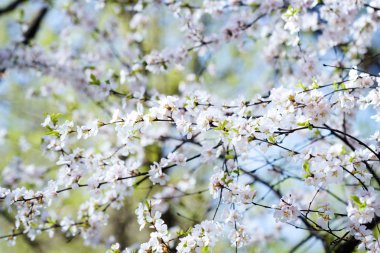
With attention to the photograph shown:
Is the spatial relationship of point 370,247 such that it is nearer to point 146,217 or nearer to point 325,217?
point 325,217

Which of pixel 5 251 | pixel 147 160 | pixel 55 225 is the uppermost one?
pixel 147 160

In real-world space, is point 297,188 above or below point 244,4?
below

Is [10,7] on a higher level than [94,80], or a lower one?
higher

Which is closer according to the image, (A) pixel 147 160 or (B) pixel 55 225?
(B) pixel 55 225

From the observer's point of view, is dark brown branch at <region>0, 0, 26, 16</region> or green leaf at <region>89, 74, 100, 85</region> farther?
dark brown branch at <region>0, 0, 26, 16</region>

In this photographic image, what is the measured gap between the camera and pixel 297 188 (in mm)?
4727

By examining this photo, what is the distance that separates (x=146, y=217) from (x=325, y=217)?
3.05 ft

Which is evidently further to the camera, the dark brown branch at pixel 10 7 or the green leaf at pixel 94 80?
the dark brown branch at pixel 10 7

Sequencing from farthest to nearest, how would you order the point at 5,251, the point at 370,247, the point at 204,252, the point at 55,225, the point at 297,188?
the point at 5,251, the point at 297,188, the point at 55,225, the point at 204,252, the point at 370,247

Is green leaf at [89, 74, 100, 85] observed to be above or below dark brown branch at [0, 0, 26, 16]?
below

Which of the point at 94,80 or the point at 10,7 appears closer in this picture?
the point at 94,80

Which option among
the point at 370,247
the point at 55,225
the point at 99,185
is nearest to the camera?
the point at 370,247

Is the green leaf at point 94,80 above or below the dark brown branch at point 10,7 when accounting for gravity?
below

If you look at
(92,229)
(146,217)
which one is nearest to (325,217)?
(146,217)
